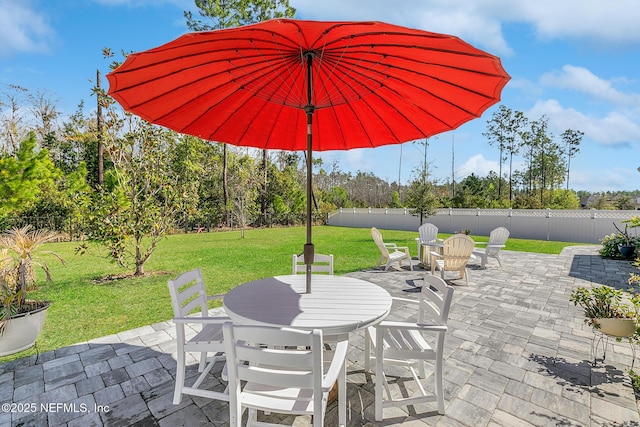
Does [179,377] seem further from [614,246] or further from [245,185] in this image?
[245,185]

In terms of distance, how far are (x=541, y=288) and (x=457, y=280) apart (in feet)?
4.46

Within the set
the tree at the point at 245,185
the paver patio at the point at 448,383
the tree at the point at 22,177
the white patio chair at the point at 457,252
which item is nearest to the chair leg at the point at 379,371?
the paver patio at the point at 448,383

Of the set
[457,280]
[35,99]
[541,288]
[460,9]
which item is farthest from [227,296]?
[35,99]

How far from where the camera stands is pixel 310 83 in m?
2.02

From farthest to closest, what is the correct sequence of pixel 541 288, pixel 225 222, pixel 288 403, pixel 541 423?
pixel 225 222
pixel 541 288
pixel 541 423
pixel 288 403

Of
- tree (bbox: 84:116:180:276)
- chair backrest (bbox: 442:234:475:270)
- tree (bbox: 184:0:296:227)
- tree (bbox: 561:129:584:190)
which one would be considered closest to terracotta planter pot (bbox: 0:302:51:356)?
tree (bbox: 84:116:180:276)

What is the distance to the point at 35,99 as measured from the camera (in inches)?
667

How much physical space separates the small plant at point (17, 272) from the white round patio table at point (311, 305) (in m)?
2.30

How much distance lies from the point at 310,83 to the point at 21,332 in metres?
3.51

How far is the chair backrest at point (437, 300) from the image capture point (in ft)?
6.38

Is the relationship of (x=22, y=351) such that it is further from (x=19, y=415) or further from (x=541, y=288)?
(x=541, y=288)

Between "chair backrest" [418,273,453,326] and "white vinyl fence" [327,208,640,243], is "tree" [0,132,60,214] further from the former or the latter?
"white vinyl fence" [327,208,640,243]

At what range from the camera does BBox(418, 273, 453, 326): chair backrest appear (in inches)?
76.5

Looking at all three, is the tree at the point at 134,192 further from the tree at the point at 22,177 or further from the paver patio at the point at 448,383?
the tree at the point at 22,177
